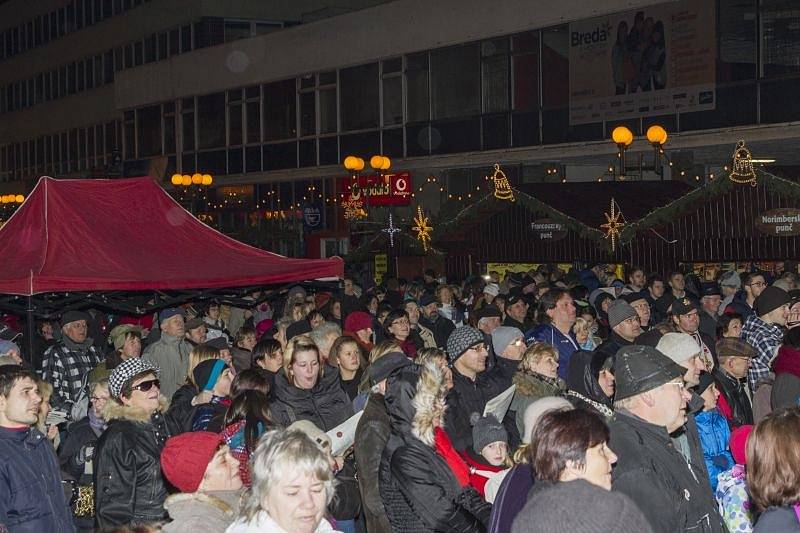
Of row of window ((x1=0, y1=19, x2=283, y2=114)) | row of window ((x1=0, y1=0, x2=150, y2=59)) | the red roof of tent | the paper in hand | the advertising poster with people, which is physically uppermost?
row of window ((x1=0, y1=0, x2=150, y2=59))

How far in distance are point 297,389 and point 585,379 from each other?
2113 millimetres

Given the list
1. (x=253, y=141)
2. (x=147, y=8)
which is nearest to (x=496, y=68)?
(x=253, y=141)

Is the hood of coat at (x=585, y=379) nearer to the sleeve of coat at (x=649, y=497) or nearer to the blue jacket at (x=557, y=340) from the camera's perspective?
the blue jacket at (x=557, y=340)

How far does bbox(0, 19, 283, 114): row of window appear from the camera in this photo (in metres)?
41.6

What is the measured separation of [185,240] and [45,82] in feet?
152

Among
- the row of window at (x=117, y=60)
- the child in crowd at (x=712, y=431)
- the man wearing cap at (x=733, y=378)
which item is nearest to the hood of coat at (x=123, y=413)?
the child in crowd at (x=712, y=431)

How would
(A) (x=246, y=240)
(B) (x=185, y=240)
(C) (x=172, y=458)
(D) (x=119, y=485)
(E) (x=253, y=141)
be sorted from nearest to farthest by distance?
(C) (x=172, y=458) → (D) (x=119, y=485) → (B) (x=185, y=240) → (A) (x=246, y=240) → (E) (x=253, y=141)

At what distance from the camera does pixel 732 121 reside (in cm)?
2383

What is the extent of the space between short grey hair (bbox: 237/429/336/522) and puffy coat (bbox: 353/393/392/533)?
2135 millimetres

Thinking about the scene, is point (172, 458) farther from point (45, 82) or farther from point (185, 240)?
point (45, 82)

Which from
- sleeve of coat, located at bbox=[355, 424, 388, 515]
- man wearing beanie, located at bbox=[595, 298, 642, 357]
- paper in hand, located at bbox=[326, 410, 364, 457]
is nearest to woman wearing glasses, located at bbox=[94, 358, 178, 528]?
paper in hand, located at bbox=[326, 410, 364, 457]

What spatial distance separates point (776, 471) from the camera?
4469 mm

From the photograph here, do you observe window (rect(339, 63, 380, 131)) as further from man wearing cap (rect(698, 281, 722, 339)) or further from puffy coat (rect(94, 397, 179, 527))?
puffy coat (rect(94, 397, 179, 527))

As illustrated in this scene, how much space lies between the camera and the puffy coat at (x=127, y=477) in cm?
631
